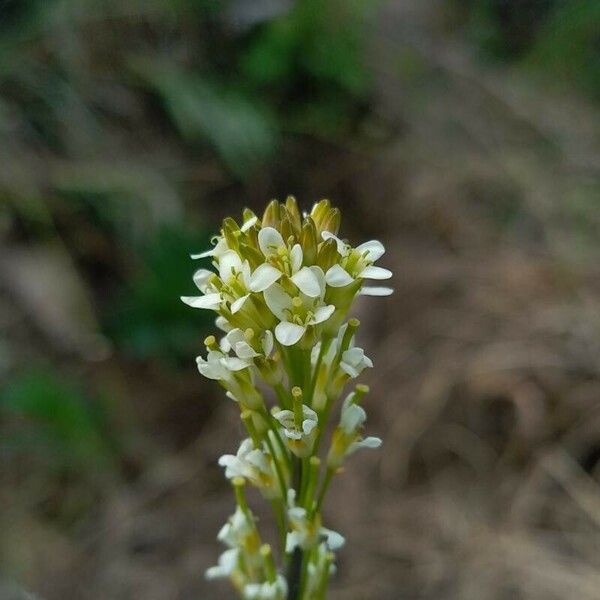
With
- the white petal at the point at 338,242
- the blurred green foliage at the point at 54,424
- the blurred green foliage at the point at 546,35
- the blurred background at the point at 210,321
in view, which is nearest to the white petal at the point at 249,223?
the white petal at the point at 338,242

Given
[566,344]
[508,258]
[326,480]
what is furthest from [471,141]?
[326,480]

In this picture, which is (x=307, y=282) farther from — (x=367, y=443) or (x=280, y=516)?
(x=280, y=516)

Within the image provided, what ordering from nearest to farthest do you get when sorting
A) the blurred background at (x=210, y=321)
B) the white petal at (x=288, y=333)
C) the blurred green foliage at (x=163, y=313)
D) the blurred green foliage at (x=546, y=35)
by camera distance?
the white petal at (x=288, y=333) → the blurred background at (x=210, y=321) → the blurred green foliage at (x=163, y=313) → the blurred green foliage at (x=546, y=35)

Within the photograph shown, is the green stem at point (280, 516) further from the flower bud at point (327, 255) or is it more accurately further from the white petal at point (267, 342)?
the flower bud at point (327, 255)

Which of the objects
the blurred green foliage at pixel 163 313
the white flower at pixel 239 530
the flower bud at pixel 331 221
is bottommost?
the white flower at pixel 239 530

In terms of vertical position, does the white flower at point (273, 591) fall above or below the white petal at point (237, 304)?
below

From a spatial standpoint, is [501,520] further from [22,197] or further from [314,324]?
[22,197]

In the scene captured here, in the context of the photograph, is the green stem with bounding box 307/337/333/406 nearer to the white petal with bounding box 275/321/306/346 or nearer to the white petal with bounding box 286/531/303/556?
the white petal with bounding box 275/321/306/346
